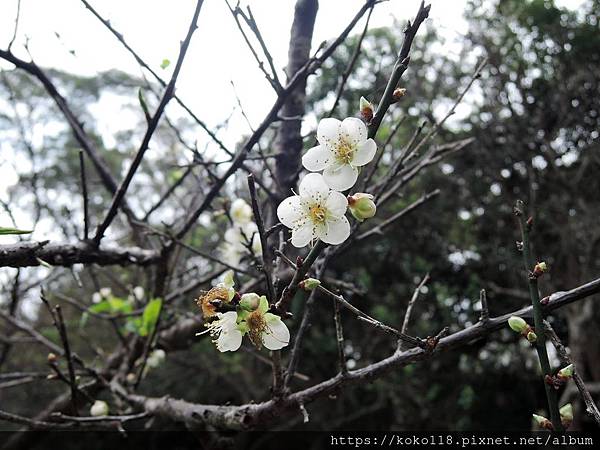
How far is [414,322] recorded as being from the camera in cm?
317

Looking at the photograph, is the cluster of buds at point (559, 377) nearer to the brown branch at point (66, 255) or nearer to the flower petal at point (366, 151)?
the flower petal at point (366, 151)

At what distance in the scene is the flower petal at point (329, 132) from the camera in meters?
0.74

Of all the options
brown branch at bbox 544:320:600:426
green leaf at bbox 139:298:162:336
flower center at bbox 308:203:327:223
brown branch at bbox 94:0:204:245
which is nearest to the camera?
brown branch at bbox 544:320:600:426

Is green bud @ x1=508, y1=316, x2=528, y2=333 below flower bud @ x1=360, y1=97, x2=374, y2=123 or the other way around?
below

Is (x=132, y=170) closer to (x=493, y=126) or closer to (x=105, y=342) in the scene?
(x=493, y=126)

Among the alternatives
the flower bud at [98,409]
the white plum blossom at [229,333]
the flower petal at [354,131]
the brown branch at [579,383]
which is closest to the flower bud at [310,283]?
the white plum blossom at [229,333]

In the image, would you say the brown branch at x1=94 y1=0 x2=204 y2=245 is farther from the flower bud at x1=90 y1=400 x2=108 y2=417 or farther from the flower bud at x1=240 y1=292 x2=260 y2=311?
the flower bud at x1=90 y1=400 x2=108 y2=417

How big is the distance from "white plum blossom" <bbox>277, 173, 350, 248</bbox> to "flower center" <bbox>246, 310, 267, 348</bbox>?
0.12 metres

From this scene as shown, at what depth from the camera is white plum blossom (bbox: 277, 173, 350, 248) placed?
0.69 metres

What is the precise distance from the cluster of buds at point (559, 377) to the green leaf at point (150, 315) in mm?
1067

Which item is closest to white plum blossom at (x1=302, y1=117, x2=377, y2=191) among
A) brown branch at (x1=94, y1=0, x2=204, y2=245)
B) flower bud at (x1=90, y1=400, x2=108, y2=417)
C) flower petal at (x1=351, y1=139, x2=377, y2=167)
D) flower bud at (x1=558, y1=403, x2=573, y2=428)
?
flower petal at (x1=351, y1=139, x2=377, y2=167)

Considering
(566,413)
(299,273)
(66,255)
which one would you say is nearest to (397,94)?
(299,273)

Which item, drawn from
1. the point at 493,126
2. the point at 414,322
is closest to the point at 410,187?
the point at 493,126

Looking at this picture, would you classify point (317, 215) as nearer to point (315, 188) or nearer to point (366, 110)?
point (315, 188)
